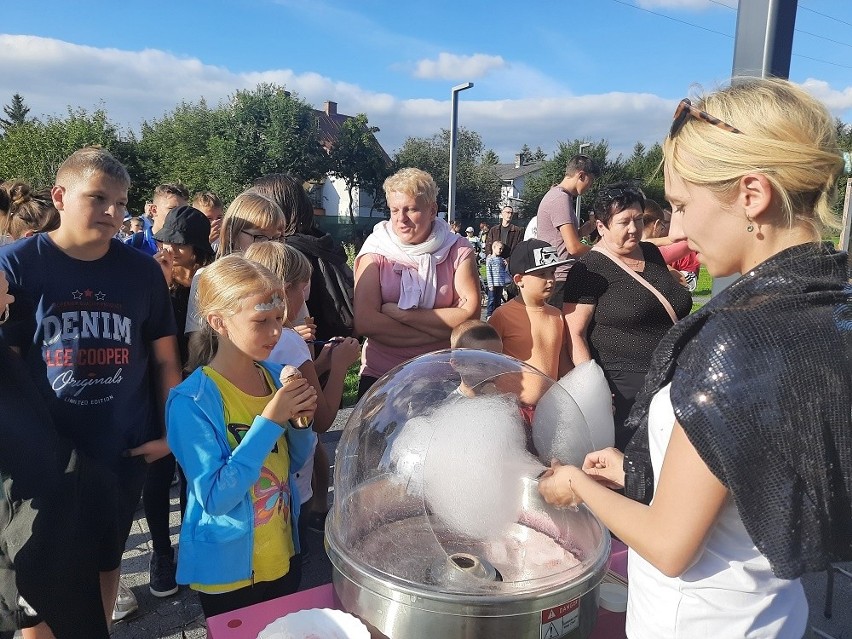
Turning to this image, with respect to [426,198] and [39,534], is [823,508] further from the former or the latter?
[426,198]

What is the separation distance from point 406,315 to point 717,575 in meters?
1.93

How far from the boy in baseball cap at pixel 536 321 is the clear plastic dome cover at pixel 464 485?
4.18 ft

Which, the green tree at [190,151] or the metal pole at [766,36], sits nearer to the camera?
the metal pole at [766,36]

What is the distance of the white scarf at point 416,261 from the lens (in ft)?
9.34

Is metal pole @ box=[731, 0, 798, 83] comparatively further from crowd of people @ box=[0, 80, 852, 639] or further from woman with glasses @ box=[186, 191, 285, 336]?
woman with glasses @ box=[186, 191, 285, 336]

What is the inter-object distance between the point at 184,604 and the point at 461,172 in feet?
145

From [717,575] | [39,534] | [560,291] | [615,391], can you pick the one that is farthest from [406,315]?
[717,575]

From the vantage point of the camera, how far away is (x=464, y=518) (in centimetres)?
122

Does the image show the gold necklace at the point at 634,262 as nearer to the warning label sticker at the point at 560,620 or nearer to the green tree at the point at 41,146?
the warning label sticker at the point at 560,620

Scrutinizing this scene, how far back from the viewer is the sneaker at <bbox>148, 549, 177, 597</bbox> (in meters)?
2.75

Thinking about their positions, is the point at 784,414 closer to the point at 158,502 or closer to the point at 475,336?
the point at 475,336

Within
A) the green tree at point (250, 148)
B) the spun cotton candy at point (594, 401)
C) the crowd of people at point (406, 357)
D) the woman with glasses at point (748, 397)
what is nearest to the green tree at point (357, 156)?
the green tree at point (250, 148)

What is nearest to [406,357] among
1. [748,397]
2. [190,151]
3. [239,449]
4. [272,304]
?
[272,304]

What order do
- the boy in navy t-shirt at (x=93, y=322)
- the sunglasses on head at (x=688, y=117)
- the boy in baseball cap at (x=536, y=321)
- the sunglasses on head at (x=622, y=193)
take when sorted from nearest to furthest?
the sunglasses on head at (x=688, y=117)
the boy in navy t-shirt at (x=93, y=322)
the boy in baseball cap at (x=536, y=321)
the sunglasses on head at (x=622, y=193)
